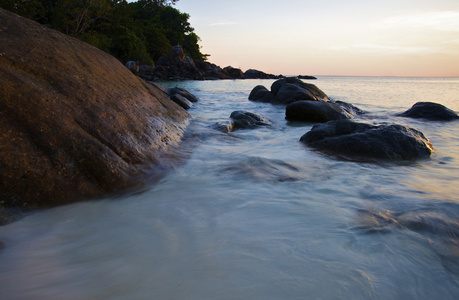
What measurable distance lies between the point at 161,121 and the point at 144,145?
111 centimetres

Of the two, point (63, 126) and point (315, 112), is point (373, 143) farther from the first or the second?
point (63, 126)

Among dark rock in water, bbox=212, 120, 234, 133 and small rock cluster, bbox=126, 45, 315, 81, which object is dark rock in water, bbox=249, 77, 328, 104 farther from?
small rock cluster, bbox=126, 45, 315, 81

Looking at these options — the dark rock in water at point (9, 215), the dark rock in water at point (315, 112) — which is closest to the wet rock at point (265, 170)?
the dark rock in water at point (9, 215)

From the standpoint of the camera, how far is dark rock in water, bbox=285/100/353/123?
26.5 ft

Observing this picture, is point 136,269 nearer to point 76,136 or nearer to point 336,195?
point 76,136

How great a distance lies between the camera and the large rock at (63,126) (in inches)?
89.4

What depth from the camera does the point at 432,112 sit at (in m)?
9.02

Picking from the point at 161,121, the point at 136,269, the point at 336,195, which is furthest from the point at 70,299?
the point at 161,121

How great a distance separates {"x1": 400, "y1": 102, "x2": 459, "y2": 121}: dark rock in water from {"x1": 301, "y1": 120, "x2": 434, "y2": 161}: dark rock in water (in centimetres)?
495

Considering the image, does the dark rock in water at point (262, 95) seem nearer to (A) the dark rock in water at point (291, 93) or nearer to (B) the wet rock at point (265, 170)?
(A) the dark rock in water at point (291, 93)

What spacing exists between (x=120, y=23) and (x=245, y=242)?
4108 centimetres

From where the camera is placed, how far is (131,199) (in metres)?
2.60

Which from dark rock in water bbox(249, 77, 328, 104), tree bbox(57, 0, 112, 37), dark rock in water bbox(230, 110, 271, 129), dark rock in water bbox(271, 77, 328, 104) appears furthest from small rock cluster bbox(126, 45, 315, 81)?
dark rock in water bbox(230, 110, 271, 129)

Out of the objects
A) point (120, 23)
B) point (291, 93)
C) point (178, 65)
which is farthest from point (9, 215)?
point (178, 65)
